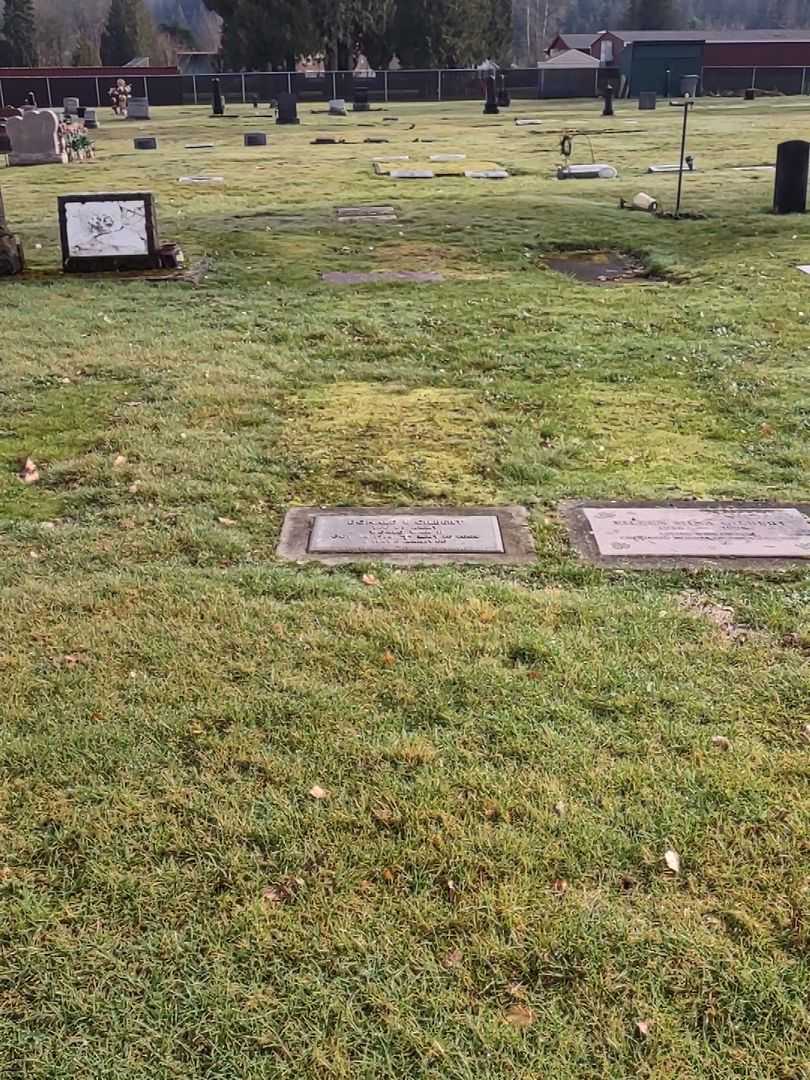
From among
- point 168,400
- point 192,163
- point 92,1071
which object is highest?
point 192,163

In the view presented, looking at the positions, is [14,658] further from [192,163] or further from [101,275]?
[192,163]

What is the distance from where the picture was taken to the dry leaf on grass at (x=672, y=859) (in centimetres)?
283

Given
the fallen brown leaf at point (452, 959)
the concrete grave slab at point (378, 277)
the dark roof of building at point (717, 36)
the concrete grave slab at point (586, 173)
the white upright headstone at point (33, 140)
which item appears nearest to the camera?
the fallen brown leaf at point (452, 959)

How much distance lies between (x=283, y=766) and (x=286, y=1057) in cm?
105

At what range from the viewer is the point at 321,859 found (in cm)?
289

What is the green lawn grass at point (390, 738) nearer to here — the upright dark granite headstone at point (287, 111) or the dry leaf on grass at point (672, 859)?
the dry leaf on grass at point (672, 859)

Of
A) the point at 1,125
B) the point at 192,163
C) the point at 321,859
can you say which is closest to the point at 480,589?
the point at 321,859

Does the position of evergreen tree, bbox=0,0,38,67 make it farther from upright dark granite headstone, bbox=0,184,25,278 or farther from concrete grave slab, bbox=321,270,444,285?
concrete grave slab, bbox=321,270,444,285

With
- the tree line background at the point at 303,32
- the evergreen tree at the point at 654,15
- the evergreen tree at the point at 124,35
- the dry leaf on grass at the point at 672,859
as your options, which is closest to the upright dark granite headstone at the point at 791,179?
the dry leaf on grass at the point at 672,859

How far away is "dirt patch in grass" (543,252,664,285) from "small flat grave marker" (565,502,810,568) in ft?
21.6

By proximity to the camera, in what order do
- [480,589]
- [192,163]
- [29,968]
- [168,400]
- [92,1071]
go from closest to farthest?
[92,1071] → [29,968] → [480,589] → [168,400] → [192,163]

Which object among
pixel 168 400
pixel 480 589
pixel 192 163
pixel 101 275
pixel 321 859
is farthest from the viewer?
pixel 192 163

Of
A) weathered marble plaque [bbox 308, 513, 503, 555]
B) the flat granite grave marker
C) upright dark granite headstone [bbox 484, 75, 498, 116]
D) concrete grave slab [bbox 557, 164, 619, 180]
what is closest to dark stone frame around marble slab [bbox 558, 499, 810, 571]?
weathered marble plaque [bbox 308, 513, 503, 555]

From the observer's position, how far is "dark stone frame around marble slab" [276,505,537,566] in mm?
4707
